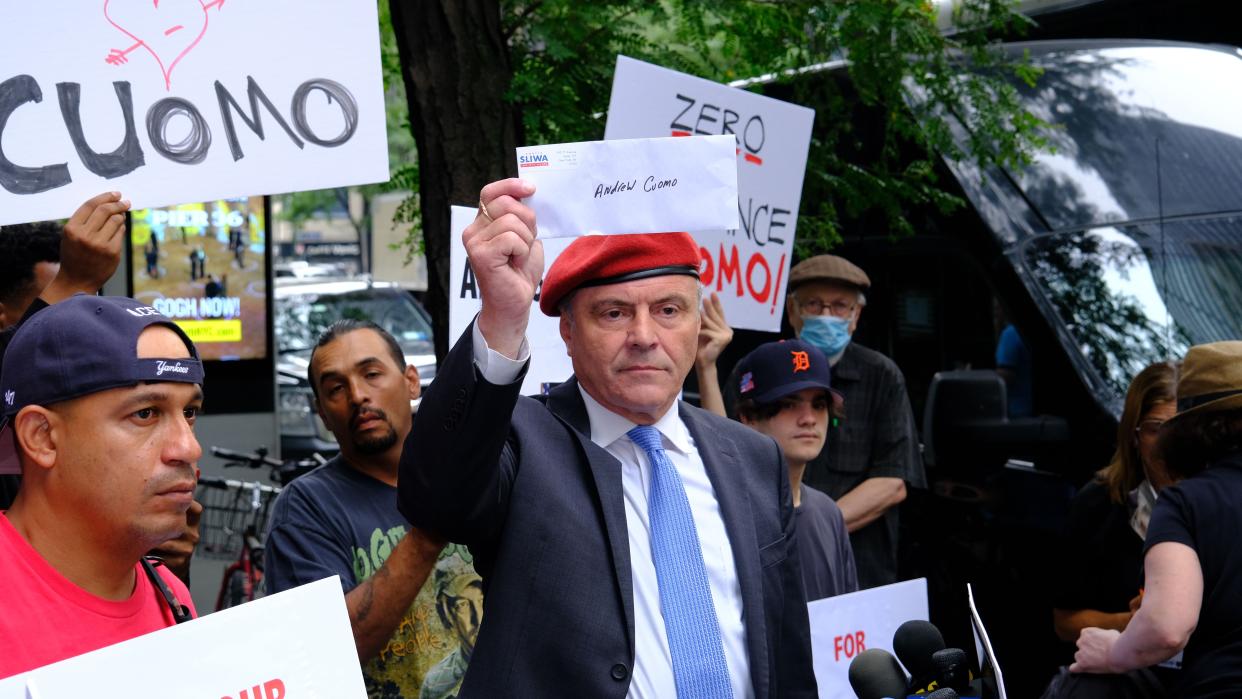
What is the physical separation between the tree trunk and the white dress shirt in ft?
7.91

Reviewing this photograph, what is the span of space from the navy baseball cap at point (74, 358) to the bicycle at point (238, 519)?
215 inches

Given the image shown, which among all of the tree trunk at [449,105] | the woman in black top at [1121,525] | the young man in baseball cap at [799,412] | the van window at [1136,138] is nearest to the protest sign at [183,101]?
the tree trunk at [449,105]

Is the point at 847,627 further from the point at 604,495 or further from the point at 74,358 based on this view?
the point at 74,358

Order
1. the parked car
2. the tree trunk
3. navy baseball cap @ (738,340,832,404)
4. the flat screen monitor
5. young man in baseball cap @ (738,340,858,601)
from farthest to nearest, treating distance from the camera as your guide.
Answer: the parked car → the flat screen monitor → the tree trunk → navy baseball cap @ (738,340,832,404) → young man in baseball cap @ (738,340,858,601)

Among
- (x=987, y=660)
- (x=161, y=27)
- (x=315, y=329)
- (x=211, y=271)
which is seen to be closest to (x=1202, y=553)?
(x=987, y=660)

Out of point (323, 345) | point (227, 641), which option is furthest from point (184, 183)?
point (227, 641)

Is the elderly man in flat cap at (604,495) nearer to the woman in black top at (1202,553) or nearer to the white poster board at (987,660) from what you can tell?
the white poster board at (987,660)

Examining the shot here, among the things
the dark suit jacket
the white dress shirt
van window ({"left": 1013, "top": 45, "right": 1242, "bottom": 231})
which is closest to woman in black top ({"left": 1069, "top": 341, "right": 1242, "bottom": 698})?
the dark suit jacket

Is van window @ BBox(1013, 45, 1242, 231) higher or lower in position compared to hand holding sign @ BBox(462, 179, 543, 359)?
higher

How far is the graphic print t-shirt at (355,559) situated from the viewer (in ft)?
11.0

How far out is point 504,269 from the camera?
7.93 feet

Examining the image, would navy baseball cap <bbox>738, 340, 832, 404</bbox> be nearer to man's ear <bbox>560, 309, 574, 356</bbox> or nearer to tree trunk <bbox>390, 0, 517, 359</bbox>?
tree trunk <bbox>390, 0, 517, 359</bbox>

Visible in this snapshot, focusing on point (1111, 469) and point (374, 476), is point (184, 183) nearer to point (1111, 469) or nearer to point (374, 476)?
point (374, 476)

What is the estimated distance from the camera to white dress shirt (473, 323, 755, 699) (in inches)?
100
